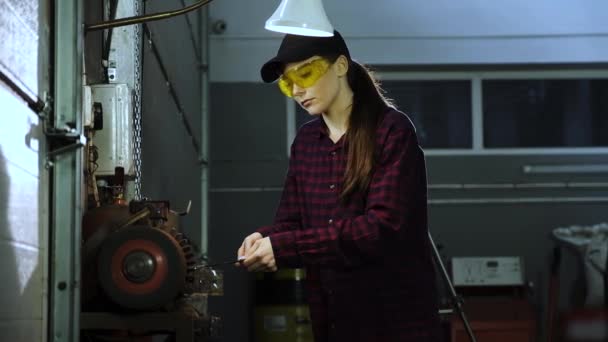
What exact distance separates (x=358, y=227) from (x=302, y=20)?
54cm

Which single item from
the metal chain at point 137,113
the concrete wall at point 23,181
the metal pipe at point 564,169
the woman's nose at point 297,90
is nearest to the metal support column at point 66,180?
the concrete wall at point 23,181

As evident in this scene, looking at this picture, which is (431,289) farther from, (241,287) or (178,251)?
(241,287)

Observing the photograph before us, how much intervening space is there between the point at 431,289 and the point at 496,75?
5932 mm

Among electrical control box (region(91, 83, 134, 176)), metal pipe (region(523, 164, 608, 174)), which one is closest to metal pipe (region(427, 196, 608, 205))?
metal pipe (region(523, 164, 608, 174))

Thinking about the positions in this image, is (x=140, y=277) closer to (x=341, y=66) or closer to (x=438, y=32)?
(x=341, y=66)

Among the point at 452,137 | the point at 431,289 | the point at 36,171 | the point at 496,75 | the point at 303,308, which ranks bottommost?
the point at 303,308

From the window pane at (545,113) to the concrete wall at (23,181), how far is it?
592cm

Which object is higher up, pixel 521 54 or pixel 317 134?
pixel 521 54

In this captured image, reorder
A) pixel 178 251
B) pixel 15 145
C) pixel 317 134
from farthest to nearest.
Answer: pixel 317 134, pixel 178 251, pixel 15 145

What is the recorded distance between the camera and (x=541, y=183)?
24.6ft

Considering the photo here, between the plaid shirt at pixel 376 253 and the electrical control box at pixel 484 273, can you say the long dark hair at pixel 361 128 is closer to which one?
the plaid shirt at pixel 376 253

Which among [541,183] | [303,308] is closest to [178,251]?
[303,308]

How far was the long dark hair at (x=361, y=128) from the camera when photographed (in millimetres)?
1884

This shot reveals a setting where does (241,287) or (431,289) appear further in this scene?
(241,287)
